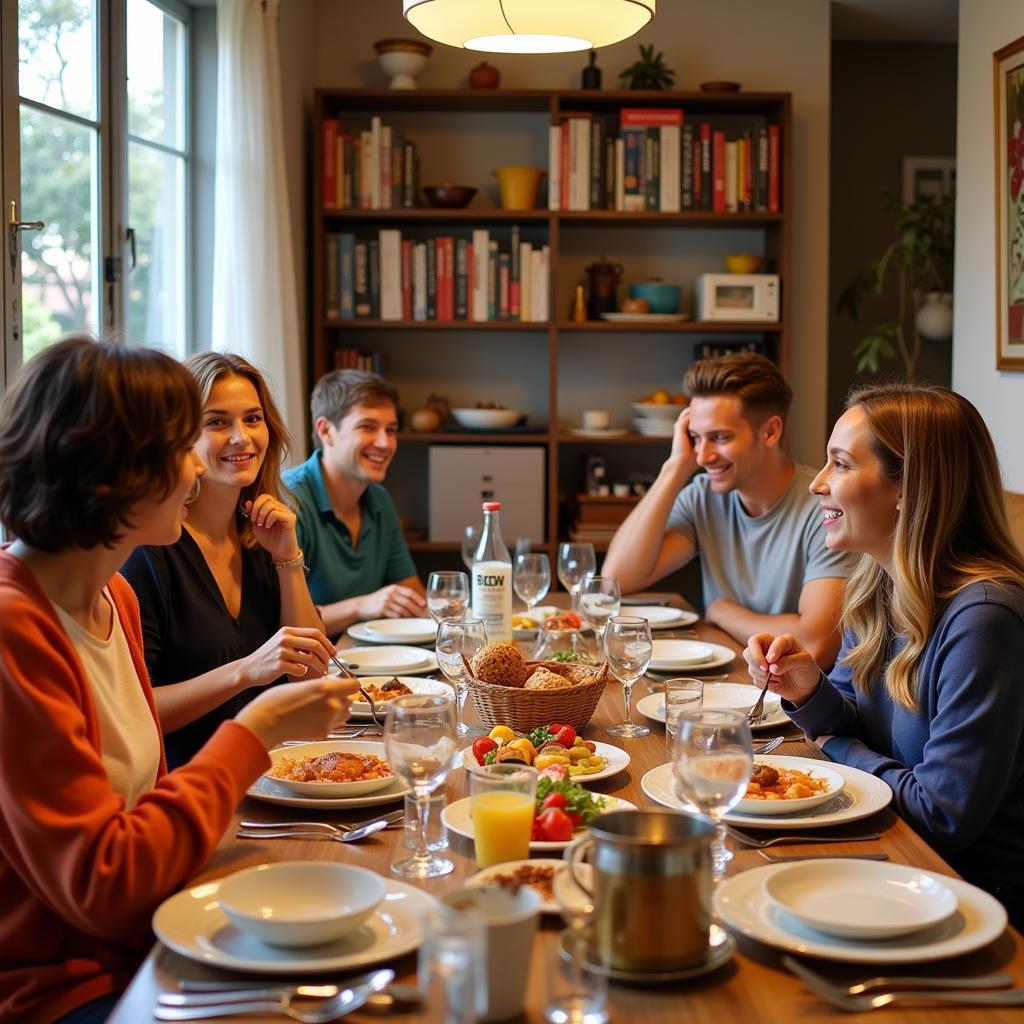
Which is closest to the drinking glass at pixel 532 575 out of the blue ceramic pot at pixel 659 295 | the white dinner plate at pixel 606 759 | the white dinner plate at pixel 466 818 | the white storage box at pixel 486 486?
the white dinner plate at pixel 606 759

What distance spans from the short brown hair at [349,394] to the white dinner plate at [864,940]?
2.13 metres

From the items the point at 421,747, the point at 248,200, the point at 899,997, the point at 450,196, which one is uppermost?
the point at 450,196

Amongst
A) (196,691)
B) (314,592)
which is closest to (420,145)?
(314,592)

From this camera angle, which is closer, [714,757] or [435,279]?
[714,757]

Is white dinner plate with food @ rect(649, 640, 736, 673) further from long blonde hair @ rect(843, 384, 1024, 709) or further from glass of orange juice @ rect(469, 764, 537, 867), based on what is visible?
glass of orange juice @ rect(469, 764, 537, 867)

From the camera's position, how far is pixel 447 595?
2.33 metres

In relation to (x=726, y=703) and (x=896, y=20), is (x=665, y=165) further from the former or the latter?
(x=726, y=703)

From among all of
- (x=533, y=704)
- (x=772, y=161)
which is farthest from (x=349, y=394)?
(x=772, y=161)

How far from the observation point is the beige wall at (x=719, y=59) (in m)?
4.70

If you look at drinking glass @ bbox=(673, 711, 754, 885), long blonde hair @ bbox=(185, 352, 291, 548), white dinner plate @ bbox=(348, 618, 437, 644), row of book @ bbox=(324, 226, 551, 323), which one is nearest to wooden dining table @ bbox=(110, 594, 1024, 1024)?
drinking glass @ bbox=(673, 711, 754, 885)

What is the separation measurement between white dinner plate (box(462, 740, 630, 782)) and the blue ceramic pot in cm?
303

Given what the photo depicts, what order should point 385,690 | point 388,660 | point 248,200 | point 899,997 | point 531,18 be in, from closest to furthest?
point 899,997 → point 385,690 → point 531,18 → point 388,660 → point 248,200

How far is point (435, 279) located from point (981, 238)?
1834 millimetres

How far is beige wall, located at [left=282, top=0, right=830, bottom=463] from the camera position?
15.4 ft
